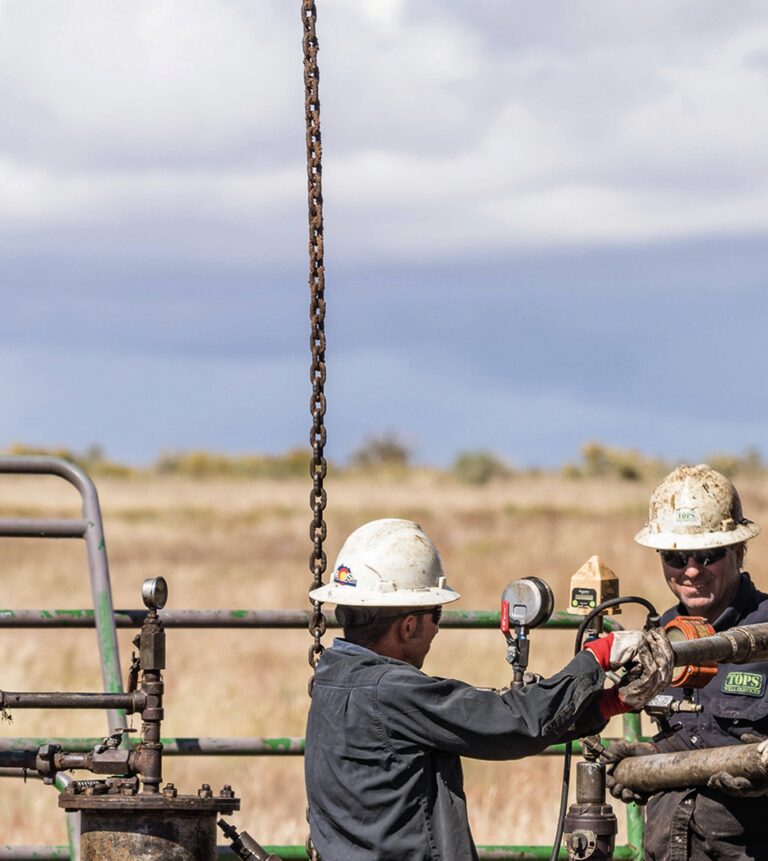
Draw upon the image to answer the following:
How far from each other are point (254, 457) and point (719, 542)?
57.4 meters

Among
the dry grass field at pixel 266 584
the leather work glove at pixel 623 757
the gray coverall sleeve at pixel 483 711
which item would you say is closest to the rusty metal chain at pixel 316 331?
the leather work glove at pixel 623 757

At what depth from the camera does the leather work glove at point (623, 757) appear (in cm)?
542

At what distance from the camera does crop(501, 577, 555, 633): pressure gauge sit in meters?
4.50

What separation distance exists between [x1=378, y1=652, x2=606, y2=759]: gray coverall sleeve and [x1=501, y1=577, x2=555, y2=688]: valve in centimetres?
22

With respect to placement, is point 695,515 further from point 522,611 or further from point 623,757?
point 522,611

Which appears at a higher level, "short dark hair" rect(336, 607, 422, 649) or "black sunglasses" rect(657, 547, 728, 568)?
"black sunglasses" rect(657, 547, 728, 568)

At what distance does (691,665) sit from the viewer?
461 centimetres

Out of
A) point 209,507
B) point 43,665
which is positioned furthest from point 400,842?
point 209,507

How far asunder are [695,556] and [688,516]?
0.56 ft

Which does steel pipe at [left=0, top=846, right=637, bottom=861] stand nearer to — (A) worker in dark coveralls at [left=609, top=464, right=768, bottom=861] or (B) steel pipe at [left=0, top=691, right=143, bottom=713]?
(B) steel pipe at [left=0, top=691, right=143, bottom=713]

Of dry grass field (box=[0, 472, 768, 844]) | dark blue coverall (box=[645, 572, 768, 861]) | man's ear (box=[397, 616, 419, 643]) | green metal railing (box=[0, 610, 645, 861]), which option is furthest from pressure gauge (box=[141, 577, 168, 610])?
dry grass field (box=[0, 472, 768, 844])

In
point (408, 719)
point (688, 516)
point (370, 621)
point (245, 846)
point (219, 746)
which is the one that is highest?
point (688, 516)

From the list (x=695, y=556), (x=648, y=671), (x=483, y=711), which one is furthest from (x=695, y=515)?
(x=483, y=711)

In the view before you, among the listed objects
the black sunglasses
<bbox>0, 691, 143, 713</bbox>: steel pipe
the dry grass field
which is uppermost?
the black sunglasses
